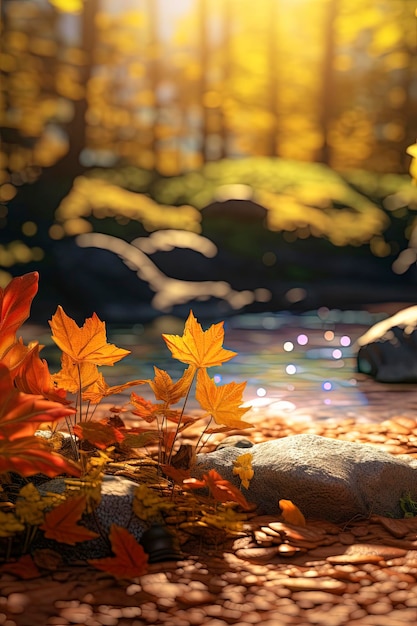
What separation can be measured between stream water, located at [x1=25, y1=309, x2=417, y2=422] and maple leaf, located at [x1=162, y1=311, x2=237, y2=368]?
2311 mm

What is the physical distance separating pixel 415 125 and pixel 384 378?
59.6 feet

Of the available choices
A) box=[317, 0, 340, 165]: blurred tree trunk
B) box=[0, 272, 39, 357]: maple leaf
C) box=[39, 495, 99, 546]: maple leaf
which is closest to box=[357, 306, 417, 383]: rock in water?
box=[0, 272, 39, 357]: maple leaf

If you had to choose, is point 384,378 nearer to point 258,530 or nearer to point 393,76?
point 258,530

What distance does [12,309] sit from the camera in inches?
110

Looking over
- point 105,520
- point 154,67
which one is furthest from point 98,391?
point 154,67

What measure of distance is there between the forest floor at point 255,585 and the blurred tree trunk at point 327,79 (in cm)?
1932

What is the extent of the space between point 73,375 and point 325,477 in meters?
1.07

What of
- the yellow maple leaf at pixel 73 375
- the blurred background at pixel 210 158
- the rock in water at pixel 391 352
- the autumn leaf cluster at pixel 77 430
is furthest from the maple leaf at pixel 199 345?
the blurred background at pixel 210 158

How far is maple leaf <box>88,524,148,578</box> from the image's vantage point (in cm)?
239

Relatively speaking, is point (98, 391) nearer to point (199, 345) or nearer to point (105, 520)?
point (199, 345)

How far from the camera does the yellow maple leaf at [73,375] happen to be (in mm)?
3037

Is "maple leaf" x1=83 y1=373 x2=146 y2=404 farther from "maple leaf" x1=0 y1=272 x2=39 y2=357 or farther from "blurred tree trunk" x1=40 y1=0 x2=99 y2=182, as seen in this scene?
"blurred tree trunk" x1=40 y1=0 x2=99 y2=182

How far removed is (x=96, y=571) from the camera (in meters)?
2.52

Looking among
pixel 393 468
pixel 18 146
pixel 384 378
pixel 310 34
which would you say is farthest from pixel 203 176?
pixel 393 468
